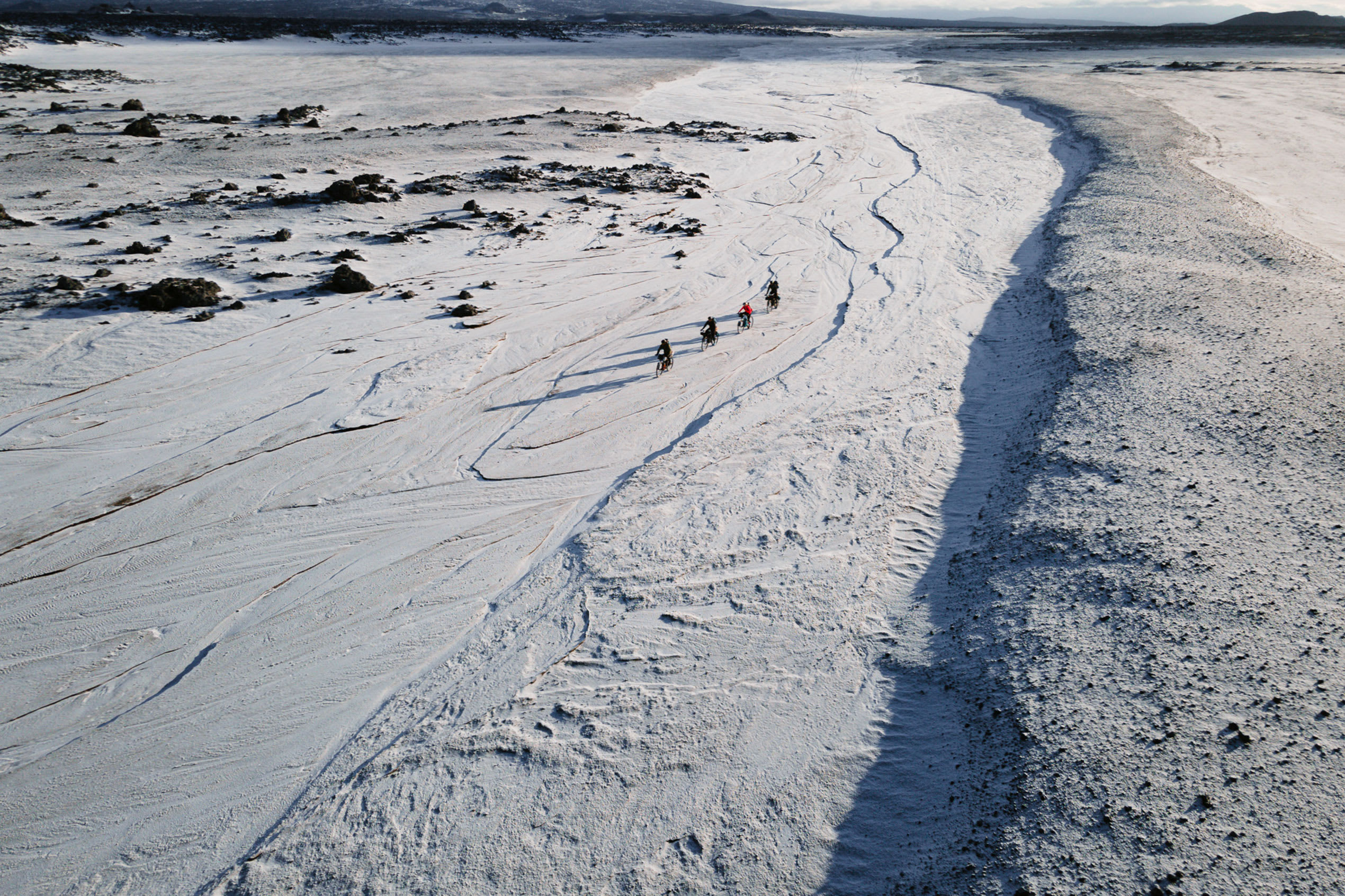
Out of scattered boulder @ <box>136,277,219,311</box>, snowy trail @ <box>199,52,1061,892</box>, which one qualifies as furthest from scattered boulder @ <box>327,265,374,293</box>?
snowy trail @ <box>199,52,1061,892</box>

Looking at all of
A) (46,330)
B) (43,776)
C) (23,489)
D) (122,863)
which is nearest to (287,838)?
(122,863)

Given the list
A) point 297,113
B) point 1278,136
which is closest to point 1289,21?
point 1278,136

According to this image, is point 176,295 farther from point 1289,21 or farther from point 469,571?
point 1289,21

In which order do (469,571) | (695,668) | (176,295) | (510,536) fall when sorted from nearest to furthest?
(695,668) → (469,571) → (510,536) → (176,295)

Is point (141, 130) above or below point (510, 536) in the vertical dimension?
above

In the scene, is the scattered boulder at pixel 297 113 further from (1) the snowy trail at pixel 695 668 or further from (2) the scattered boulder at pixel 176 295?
(1) the snowy trail at pixel 695 668

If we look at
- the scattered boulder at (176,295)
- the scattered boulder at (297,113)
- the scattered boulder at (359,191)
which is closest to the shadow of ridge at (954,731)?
the scattered boulder at (176,295)

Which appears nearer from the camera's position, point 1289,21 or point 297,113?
point 297,113
